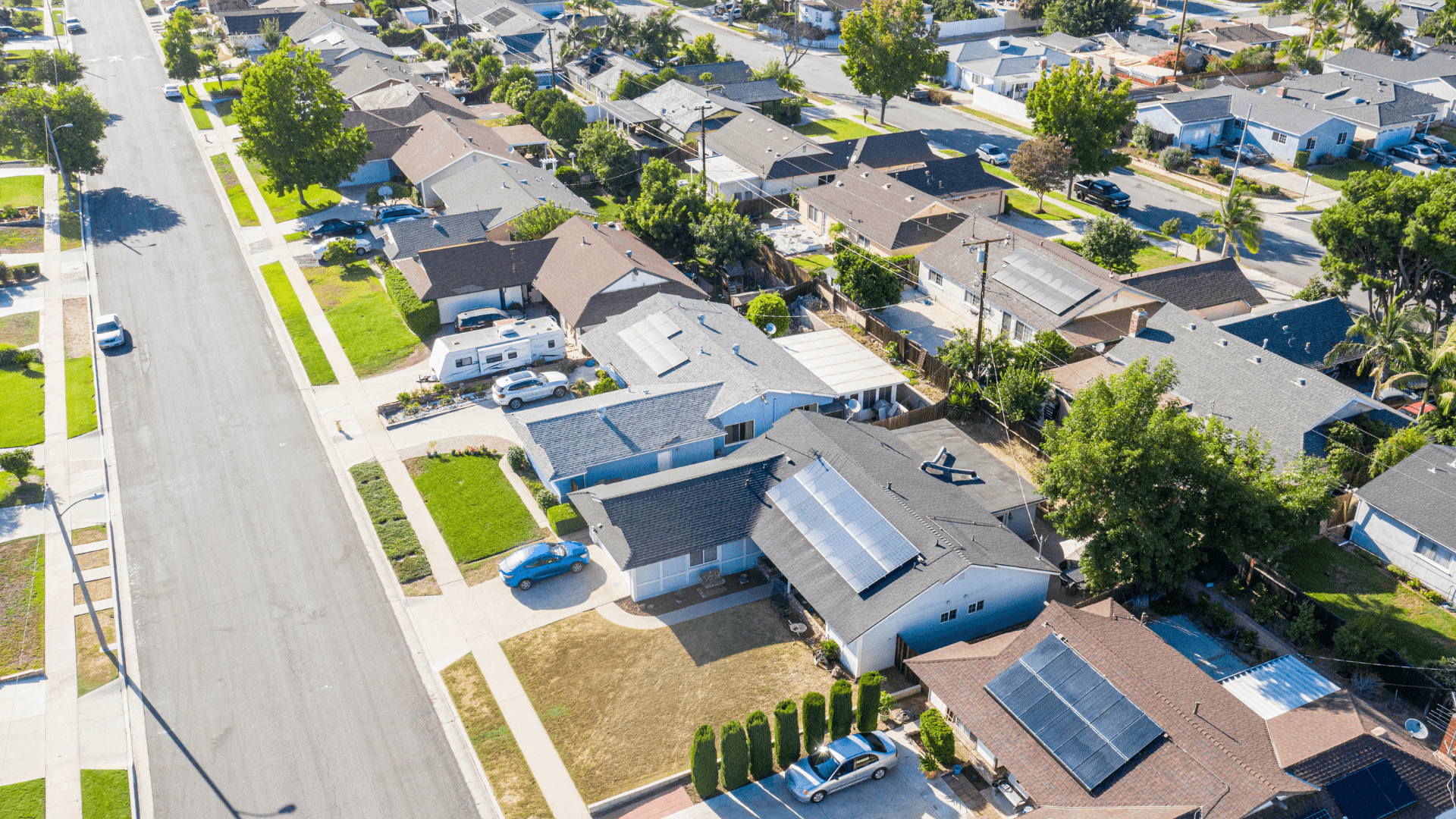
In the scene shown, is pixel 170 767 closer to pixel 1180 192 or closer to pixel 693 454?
pixel 693 454

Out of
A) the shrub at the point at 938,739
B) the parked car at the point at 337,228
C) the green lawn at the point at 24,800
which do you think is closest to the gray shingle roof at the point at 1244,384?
the shrub at the point at 938,739

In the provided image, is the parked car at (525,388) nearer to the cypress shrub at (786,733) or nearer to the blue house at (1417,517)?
the cypress shrub at (786,733)

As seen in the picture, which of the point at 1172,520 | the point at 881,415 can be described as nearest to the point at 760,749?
the point at 1172,520

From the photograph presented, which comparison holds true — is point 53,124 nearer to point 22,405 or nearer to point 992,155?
point 22,405

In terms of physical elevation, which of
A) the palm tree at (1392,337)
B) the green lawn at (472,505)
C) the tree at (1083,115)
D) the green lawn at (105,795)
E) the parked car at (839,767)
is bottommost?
the green lawn at (105,795)

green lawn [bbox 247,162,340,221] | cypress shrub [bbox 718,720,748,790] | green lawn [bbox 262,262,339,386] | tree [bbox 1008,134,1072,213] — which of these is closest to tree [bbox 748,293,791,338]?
green lawn [bbox 262,262,339,386]

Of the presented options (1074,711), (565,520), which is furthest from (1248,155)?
(565,520)
